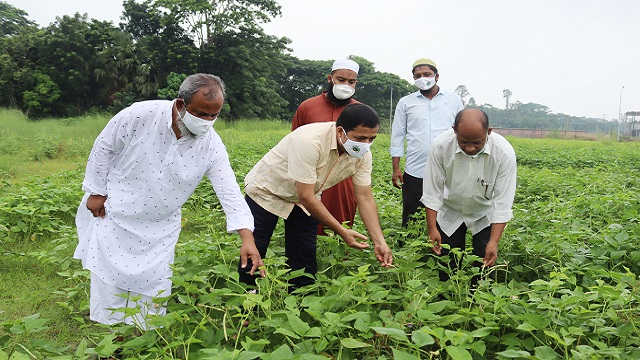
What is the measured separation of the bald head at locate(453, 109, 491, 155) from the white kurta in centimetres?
113

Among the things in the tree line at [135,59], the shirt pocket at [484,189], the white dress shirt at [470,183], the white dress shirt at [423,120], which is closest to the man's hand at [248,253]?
the white dress shirt at [470,183]

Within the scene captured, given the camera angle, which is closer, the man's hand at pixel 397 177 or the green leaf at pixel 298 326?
the green leaf at pixel 298 326

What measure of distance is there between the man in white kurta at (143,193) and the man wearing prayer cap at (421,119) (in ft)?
6.55

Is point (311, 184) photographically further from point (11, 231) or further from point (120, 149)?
point (11, 231)

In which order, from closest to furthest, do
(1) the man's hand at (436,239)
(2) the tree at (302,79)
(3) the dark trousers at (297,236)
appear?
(1) the man's hand at (436,239) < (3) the dark trousers at (297,236) < (2) the tree at (302,79)

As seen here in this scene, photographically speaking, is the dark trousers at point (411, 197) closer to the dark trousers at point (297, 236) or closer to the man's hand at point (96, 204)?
the dark trousers at point (297, 236)

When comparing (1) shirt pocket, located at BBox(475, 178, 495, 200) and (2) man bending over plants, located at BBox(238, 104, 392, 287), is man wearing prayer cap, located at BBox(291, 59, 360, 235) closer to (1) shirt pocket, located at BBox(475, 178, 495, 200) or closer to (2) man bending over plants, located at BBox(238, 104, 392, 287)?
(2) man bending over plants, located at BBox(238, 104, 392, 287)

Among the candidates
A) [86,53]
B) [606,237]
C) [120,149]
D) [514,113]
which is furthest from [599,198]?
[514,113]

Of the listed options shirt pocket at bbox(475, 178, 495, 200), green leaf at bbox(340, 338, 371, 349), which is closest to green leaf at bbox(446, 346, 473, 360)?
green leaf at bbox(340, 338, 371, 349)

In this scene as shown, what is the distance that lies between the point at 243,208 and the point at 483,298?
1166mm

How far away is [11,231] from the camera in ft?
14.5

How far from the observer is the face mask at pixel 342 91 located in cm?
368

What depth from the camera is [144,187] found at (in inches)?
A: 97.5

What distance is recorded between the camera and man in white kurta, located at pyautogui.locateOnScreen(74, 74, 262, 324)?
2436 mm
